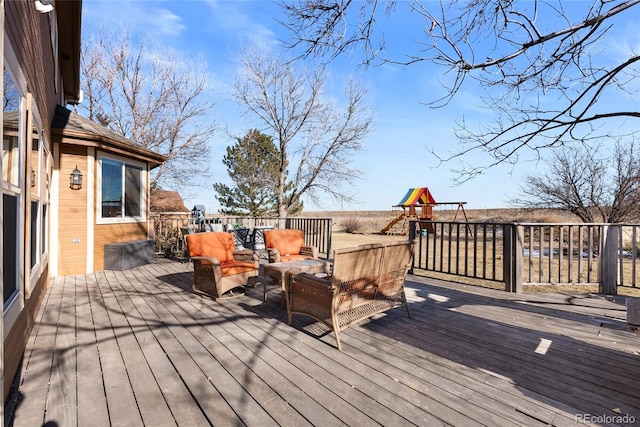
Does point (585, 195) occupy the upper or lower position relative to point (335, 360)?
upper

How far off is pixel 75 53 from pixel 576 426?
9603mm

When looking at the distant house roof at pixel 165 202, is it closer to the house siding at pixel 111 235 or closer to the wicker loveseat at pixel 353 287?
the house siding at pixel 111 235

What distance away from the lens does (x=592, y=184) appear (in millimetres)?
10109

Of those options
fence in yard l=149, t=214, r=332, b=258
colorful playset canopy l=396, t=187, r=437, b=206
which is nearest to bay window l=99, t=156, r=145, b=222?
fence in yard l=149, t=214, r=332, b=258

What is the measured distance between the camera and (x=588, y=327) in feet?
10.7

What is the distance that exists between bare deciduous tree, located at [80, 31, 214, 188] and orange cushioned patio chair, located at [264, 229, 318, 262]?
1324 centimetres

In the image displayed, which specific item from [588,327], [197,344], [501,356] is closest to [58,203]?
[197,344]

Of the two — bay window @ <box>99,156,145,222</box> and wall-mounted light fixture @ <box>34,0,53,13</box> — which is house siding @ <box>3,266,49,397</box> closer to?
wall-mounted light fixture @ <box>34,0,53,13</box>

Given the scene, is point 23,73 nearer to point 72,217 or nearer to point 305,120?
point 72,217

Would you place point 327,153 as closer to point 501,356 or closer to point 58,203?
point 58,203

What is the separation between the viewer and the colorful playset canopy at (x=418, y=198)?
21.4 metres

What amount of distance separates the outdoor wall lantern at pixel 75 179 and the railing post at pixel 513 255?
754 cm

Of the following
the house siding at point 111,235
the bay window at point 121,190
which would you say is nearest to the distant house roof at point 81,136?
the bay window at point 121,190

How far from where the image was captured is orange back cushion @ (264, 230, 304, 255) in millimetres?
5270
